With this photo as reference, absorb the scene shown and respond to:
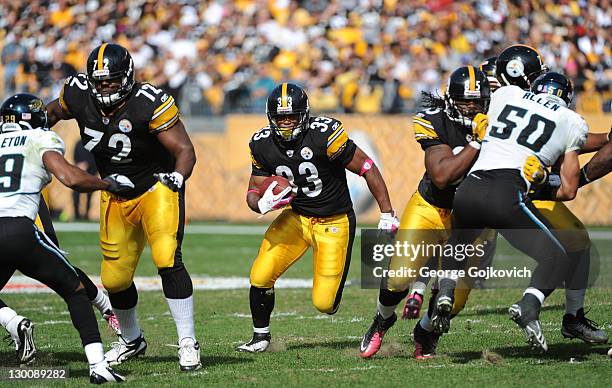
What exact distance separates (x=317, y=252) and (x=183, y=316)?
118 centimetres

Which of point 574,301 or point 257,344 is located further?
point 257,344

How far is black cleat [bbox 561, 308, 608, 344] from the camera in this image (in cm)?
579

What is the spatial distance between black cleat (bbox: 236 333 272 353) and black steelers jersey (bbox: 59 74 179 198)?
1236 millimetres

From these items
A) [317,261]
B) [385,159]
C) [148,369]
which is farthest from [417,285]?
[385,159]

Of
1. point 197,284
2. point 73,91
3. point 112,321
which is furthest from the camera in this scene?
point 197,284

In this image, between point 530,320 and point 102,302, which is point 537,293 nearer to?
point 530,320

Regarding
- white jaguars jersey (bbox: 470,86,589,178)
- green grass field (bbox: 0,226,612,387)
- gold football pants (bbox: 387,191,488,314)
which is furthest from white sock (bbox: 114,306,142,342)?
white jaguars jersey (bbox: 470,86,589,178)

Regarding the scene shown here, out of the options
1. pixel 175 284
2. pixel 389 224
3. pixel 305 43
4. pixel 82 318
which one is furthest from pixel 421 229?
pixel 305 43

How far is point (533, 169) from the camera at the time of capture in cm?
519

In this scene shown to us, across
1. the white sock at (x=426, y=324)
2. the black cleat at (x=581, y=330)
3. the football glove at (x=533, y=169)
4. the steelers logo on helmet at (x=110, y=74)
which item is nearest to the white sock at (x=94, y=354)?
the steelers logo on helmet at (x=110, y=74)

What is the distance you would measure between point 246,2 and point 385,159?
4.73m

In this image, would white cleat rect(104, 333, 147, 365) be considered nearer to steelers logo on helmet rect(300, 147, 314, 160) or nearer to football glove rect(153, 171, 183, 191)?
football glove rect(153, 171, 183, 191)

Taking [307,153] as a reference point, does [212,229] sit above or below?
below

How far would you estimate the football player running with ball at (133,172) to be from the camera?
17.7 feet
